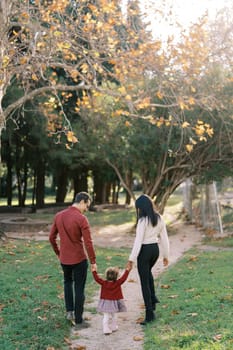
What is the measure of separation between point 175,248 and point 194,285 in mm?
7153

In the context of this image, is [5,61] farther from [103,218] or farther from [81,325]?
[103,218]

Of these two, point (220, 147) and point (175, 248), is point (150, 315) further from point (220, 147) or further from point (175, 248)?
point (220, 147)

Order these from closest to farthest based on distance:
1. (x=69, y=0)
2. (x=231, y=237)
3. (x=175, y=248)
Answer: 1. (x=69, y=0)
2. (x=175, y=248)
3. (x=231, y=237)

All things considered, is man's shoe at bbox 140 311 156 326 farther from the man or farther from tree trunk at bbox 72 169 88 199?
tree trunk at bbox 72 169 88 199

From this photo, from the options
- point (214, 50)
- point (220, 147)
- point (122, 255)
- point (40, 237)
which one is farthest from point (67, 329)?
point (220, 147)

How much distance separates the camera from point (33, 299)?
8109mm

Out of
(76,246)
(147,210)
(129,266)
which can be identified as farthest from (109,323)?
(147,210)

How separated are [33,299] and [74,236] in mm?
2028

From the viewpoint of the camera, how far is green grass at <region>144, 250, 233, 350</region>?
564cm

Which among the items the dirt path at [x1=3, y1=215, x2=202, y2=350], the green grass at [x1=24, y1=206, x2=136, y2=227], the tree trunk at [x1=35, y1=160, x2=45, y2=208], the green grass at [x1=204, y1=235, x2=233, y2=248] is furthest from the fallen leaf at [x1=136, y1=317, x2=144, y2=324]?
the tree trunk at [x1=35, y1=160, x2=45, y2=208]

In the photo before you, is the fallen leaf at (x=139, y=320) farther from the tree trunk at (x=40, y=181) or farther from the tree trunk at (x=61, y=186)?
the tree trunk at (x=61, y=186)

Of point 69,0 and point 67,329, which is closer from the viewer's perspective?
point 67,329

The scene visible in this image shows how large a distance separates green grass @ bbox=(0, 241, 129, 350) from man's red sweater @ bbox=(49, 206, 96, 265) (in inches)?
37.1

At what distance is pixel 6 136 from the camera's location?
79.3 ft
